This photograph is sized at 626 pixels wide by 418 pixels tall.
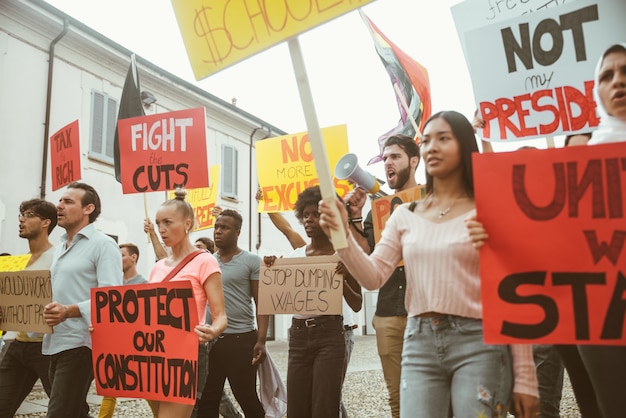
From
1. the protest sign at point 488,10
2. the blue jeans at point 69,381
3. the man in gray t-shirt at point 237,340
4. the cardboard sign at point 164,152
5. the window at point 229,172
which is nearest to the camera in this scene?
the blue jeans at point 69,381

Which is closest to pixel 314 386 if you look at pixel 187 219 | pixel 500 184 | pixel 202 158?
pixel 187 219

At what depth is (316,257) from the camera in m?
4.24

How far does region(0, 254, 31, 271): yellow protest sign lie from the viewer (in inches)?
199

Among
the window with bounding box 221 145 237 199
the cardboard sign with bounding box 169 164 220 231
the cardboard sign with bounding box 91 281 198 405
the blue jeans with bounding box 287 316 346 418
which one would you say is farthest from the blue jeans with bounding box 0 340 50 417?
the window with bounding box 221 145 237 199

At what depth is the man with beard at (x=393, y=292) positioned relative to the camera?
12.3ft

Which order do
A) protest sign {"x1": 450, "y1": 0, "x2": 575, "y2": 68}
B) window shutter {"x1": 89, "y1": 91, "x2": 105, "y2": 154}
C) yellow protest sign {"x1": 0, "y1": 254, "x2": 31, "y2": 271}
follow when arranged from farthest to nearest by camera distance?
window shutter {"x1": 89, "y1": 91, "x2": 105, "y2": 154} < yellow protest sign {"x1": 0, "y1": 254, "x2": 31, "y2": 271} < protest sign {"x1": 450, "y1": 0, "x2": 575, "y2": 68}

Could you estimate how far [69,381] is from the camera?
11.6 feet

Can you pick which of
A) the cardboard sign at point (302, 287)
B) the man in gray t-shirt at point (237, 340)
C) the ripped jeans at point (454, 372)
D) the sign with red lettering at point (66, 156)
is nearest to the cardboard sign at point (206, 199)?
the sign with red lettering at point (66, 156)

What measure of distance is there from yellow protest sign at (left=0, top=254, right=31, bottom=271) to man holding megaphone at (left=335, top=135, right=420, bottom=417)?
3.03 meters

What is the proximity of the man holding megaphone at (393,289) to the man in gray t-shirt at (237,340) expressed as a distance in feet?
4.16

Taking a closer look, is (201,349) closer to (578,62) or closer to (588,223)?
(588,223)

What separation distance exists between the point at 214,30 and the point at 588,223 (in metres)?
1.80

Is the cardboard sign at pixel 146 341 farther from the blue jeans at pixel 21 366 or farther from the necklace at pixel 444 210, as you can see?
the necklace at pixel 444 210

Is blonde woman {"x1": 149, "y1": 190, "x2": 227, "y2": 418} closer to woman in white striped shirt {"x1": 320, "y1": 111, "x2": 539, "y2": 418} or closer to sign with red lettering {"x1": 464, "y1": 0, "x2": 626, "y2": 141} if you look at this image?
woman in white striped shirt {"x1": 320, "y1": 111, "x2": 539, "y2": 418}
